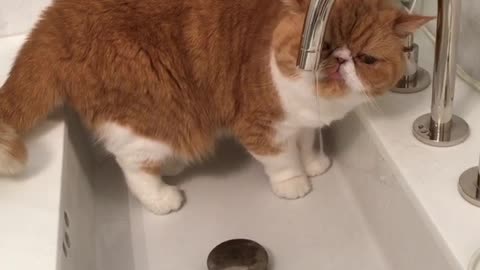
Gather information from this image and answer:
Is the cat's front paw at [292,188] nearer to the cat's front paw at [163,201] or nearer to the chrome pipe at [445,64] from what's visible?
the cat's front paw at [163,201]

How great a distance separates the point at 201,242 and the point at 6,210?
36 cm

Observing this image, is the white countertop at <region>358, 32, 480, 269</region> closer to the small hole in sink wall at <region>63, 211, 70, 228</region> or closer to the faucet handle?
the faucet handle

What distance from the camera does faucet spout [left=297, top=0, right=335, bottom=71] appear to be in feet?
2.29

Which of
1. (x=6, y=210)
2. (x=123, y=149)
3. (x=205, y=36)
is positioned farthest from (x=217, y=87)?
(x=6, y=210)

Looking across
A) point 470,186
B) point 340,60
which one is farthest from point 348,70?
point 470,186

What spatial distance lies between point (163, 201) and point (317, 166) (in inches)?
13.0

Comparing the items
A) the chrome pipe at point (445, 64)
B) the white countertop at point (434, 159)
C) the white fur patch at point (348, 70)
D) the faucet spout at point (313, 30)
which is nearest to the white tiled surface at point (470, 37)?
the white countertop at point (434, 159)

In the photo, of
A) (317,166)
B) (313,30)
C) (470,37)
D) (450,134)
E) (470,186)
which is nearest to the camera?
(313,30)

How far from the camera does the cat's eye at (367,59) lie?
3.18 feet

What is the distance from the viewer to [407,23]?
0.95 m

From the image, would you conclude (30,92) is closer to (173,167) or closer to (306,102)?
(173,167)

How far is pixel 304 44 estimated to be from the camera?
72 centimetres

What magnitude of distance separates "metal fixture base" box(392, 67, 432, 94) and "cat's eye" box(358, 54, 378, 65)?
0.67 feet

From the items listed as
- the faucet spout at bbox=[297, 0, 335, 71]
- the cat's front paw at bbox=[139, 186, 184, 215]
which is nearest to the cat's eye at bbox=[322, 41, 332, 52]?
the faucet spout at bbox=[297, 0, 335, 71]
